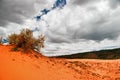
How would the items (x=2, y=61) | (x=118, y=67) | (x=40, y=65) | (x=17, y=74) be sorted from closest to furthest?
(x=17, y=74), (x=2, y=61), (x=40, y=65), (x=118, y=67)

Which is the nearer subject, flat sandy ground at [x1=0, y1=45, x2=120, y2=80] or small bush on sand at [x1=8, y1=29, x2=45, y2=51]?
flat sandy ground at [x1=0, y1=45, x2=120, y2=80]

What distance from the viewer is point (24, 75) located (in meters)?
14.2

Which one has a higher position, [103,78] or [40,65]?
[40,65]

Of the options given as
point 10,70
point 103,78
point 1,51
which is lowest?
point 103,78

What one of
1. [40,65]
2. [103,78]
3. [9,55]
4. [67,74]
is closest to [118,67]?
[103,78]

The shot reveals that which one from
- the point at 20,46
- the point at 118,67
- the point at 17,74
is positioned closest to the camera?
the point at 17,74

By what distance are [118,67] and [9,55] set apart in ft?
44.6

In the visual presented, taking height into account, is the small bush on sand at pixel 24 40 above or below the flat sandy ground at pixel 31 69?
above

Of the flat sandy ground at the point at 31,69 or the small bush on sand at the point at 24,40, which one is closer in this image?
the flat sandy ground at the point at 31,69

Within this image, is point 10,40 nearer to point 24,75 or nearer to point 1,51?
point 1,51

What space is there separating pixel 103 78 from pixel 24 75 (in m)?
8.32

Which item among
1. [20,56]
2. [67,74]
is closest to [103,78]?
[67,74]

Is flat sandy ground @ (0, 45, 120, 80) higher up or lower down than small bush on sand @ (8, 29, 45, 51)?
lower down

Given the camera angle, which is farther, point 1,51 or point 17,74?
point 1,51
